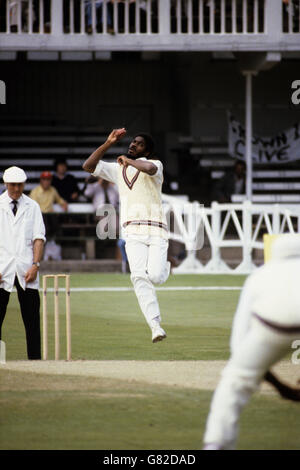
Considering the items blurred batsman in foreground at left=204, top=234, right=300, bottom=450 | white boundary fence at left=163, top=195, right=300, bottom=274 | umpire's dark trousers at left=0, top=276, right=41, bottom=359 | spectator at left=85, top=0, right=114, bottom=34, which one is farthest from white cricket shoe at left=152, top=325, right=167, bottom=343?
spectator at left=85, top=0, right=114, bottom=34

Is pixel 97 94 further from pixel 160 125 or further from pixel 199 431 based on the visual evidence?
pixel 199 431

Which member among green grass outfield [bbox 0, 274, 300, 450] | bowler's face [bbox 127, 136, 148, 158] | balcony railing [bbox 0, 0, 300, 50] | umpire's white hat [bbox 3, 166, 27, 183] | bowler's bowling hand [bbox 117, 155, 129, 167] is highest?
balcony railing [bbox 0, 0, 300, 50]

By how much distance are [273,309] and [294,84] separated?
22.1 m

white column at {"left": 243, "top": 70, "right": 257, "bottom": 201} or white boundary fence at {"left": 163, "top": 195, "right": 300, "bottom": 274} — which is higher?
white column at {"left": 243, "top": 70, "right": 257, "bottom": 201}

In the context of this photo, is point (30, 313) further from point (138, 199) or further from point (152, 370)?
point (152, 370)

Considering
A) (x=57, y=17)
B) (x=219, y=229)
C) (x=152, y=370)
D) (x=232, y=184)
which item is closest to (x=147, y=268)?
(x=152, y=370)

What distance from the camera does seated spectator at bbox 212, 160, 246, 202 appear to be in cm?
2364

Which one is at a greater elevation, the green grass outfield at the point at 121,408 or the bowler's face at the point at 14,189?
the bowler's face at the point at 14,189

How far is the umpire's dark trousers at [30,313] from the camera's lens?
32.4 feet

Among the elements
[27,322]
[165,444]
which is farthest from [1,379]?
[165,444]

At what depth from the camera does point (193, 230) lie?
21.1 metres

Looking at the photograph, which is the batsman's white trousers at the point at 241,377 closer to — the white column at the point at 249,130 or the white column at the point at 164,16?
the white column at the point at 164,16

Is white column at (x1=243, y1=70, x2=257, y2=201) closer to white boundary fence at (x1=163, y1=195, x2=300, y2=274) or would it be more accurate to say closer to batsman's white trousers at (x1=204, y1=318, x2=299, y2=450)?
white boundary fence at (x1=163, y1=195, x2=300, y2=274)

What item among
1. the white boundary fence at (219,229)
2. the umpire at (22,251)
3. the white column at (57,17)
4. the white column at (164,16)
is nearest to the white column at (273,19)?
the white column at (164,16)
